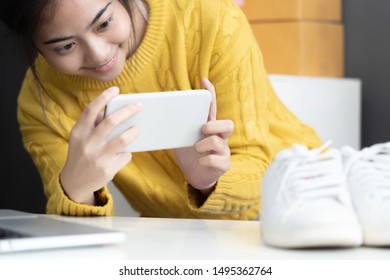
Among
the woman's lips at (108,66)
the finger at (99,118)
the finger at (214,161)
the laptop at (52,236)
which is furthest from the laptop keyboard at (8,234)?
the woman's lips at (108,66)

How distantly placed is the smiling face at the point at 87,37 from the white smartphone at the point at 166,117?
0.76 feet

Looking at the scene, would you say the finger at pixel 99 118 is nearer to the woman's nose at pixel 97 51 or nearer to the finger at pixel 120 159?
the finger at pixel 120 159

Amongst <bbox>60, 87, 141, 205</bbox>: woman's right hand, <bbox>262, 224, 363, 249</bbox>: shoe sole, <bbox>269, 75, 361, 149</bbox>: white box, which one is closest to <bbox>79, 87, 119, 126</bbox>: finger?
<bbox>60, 87, 141, 205</bbox>: woman's right hand

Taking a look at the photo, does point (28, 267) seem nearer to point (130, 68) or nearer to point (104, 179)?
point (104, 179)

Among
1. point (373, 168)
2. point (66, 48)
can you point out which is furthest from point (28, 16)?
point (373, 168)

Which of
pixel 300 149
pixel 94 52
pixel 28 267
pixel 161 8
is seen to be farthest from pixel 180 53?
pixel 28 267

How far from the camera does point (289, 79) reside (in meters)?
1.93

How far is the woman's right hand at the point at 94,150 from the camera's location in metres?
0.85

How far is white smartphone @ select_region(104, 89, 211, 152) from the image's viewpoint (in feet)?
2.72

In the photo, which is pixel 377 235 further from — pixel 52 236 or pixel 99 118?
pixel 99 118

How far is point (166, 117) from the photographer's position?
0.89m

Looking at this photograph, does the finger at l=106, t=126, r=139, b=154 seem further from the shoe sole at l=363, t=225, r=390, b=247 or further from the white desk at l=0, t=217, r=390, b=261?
the shoe sole at l=363, t=225, r=390, b=247

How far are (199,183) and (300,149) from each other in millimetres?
500

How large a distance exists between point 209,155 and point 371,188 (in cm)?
49
